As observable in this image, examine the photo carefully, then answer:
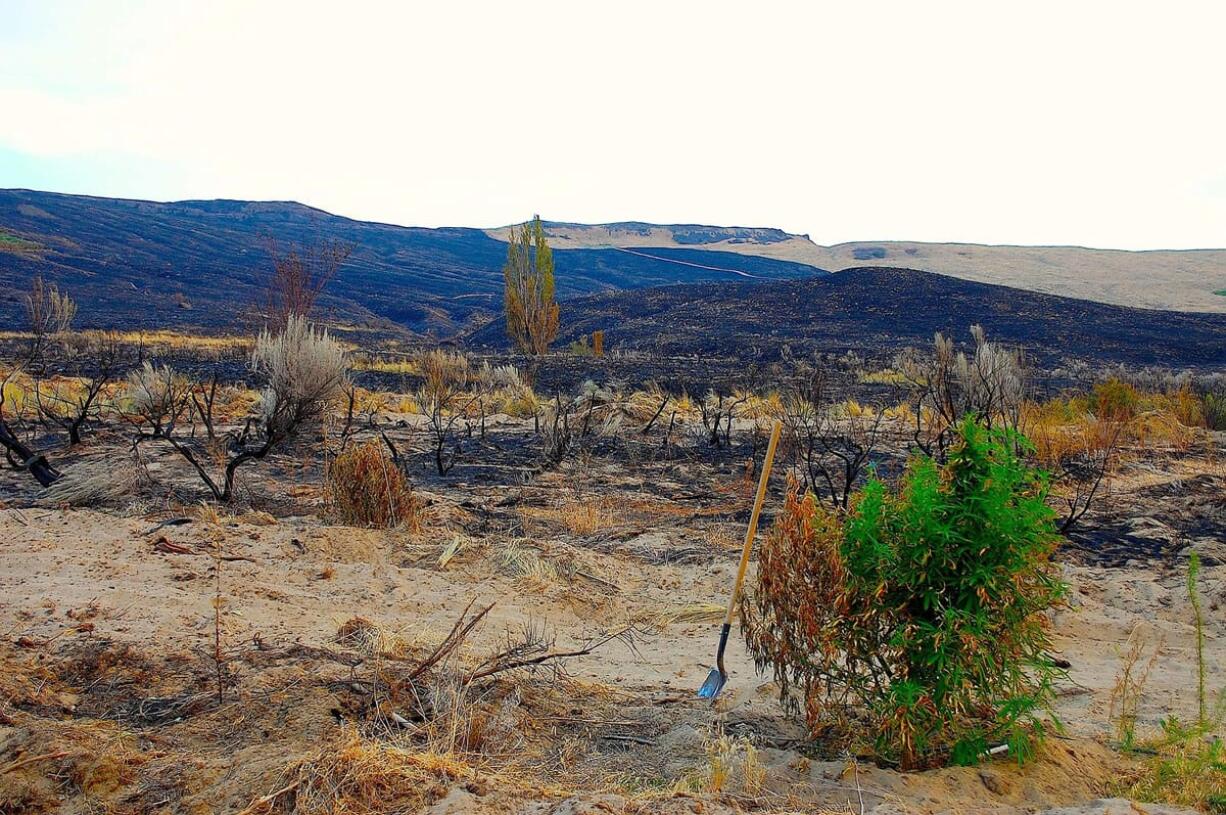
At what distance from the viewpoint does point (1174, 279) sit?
229 ft

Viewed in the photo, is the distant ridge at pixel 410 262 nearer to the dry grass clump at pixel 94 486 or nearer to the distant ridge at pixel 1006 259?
the distant ridge at pixel 1006 259

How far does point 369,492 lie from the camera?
797 cm

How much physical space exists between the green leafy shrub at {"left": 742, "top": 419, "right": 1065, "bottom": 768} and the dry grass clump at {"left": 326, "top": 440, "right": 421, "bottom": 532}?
4973mm

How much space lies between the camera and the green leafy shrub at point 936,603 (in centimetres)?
348

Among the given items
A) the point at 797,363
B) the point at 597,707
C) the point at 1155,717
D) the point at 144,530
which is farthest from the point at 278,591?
the point at 797,363

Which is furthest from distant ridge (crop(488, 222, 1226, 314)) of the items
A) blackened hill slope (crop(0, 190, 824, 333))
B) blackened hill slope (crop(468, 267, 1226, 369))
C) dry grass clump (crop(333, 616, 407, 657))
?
dry grass clump (crop(333, 616, 407, 657))

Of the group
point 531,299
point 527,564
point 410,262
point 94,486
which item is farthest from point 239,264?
point 527,564

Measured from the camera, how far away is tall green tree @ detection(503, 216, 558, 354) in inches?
1470

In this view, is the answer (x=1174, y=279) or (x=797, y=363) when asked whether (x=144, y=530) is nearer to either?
(x=797, y=363)

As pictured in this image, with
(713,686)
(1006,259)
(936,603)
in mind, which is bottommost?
(713,686)

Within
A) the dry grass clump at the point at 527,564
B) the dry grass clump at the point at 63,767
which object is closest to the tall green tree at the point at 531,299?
the dry grass clump at the point at 527,564

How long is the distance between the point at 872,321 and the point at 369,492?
3848cm

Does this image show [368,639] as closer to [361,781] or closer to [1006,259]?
Answer: [361,781]

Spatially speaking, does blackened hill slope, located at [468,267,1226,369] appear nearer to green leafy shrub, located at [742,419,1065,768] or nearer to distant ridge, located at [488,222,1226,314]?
distant ridge, located at [488,222,1226,314]
